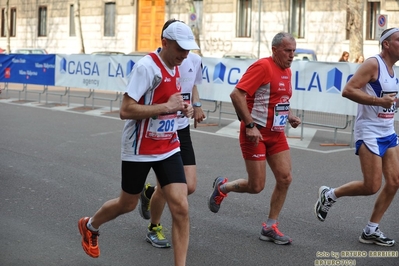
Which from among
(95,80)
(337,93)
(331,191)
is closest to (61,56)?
(95,80)

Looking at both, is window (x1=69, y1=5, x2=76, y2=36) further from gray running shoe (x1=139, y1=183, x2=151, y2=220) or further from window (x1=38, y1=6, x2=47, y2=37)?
gray running shoe (x1=139, y1=183, x2=151, y2=220)

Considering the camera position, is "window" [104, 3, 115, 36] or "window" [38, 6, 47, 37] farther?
"window" [38, 6, 47, 37]

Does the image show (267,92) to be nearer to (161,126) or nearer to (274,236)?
(274,236)

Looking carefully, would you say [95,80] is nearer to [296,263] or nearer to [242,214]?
[242,214]

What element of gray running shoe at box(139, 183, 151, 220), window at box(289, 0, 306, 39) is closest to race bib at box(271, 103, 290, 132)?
gray running shoe at box(139, 183, 151, 220)

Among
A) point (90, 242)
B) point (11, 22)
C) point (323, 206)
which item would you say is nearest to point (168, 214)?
point (323, 206)

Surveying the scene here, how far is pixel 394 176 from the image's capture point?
676 centimetres

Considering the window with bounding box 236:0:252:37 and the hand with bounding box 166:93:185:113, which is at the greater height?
the window with bounding box 236:0:252:37

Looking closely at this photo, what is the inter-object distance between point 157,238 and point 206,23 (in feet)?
111

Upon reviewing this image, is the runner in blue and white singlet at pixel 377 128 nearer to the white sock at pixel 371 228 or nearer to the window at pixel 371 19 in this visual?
the white sock at pixel 371 228

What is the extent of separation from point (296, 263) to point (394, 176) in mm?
1304

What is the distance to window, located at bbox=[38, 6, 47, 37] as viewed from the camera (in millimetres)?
50625

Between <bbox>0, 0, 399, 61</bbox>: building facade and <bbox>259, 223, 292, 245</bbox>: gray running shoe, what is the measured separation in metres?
17.7

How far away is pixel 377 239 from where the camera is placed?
6766 mm
